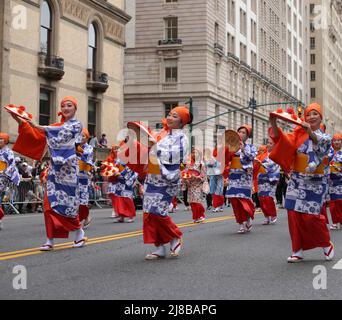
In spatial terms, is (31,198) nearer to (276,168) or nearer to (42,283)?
(276,168)

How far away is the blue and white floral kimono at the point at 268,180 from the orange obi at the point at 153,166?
7136mm

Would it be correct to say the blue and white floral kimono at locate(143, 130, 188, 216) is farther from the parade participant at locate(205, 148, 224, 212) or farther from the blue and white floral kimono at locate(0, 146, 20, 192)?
the parade participant at locate(205, 148, 224, 212)

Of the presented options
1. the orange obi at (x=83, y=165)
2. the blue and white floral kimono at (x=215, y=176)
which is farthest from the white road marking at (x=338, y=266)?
the blue and white floral kimono at (x=215, y=176)

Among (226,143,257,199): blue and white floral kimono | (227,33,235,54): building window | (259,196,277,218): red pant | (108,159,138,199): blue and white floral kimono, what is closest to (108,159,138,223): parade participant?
(108,159,138,199): blue and white floral kimono

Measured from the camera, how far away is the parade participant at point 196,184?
1512 cm

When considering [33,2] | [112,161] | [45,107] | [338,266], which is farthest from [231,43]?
[338,266]

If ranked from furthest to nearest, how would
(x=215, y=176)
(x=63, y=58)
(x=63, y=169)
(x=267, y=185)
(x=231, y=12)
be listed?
(x=231, y=12) < (x=63, y=58) < (x=215, y=176) < (x=267, y=185) < (x=63, y=169)

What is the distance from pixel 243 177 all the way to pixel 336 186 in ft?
8.03

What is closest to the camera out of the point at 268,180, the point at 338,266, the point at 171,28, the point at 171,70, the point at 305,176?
the point at 338,266

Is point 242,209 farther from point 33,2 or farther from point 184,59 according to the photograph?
point 184,59

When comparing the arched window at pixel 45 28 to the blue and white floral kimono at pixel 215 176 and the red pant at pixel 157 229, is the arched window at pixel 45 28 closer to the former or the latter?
the blue and white floral kimono at pixel 215 176

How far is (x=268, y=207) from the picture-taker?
1494cm

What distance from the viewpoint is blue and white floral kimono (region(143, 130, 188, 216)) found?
825cm

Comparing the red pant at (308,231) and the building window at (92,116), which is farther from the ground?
the building window at (92,116)
